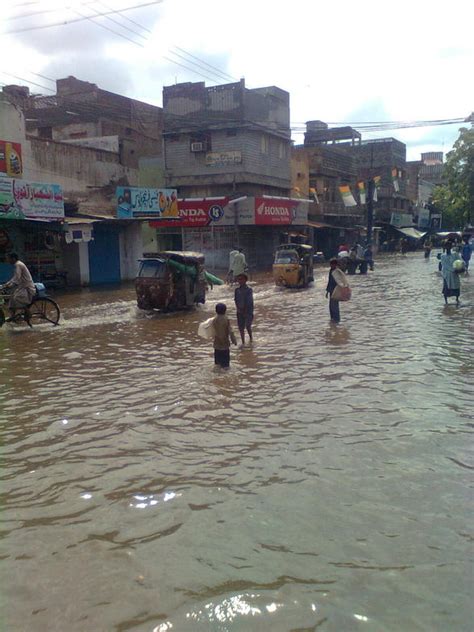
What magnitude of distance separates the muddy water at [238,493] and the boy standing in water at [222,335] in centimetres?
30

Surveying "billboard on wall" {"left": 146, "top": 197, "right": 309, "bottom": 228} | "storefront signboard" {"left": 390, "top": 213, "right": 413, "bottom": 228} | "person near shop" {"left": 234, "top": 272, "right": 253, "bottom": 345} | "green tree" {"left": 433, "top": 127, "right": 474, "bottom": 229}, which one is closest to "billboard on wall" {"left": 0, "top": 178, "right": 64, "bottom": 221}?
"billboard on wall" {"left": 146, "top": 197, "right": 309, "bottom": 228}

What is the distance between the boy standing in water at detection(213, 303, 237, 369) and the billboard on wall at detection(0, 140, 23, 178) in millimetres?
13936

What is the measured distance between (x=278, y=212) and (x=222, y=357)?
27156 millimetres

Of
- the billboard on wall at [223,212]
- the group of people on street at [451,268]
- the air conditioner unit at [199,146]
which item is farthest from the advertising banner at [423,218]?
the group of people on street at [451,268]

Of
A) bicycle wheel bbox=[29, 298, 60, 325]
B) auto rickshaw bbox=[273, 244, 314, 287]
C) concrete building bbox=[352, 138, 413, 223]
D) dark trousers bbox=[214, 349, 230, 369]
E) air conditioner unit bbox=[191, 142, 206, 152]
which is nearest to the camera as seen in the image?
dark trousers bbox=[214, 349, 230, 369]

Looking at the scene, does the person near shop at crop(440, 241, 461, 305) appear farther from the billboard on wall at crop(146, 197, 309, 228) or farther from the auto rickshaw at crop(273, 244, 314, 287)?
the billboard on wall at crop(146, 197, 309, 228)

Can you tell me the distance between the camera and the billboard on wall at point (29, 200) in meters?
18.5

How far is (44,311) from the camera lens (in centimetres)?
1381

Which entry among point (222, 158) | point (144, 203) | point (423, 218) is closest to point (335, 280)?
point (144, 203)

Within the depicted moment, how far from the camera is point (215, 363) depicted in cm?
932

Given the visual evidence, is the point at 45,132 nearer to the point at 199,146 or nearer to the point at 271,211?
the point at 199,146

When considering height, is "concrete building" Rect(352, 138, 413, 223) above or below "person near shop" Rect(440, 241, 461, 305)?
above

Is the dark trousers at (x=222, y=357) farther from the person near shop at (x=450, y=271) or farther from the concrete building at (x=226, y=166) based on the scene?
the concrete building at (x=226, y=166)

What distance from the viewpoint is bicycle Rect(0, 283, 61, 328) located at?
517 inches
